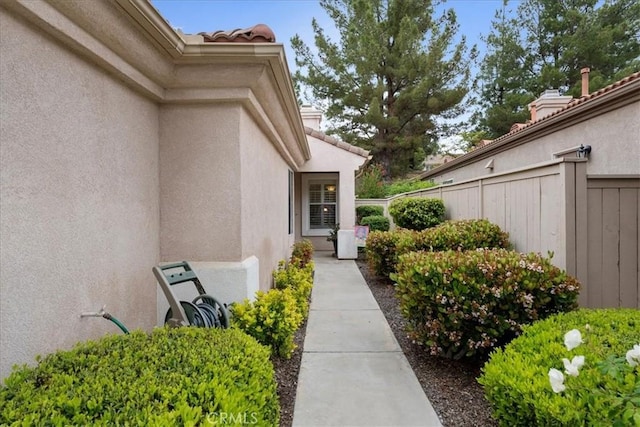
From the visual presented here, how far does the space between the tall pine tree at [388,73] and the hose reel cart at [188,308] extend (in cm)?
1927

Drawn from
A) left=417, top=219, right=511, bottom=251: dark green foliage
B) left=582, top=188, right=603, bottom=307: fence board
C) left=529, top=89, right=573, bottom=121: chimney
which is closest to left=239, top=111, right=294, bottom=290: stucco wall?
left=417, top=219, right=511, bottom=251: dark green foliage

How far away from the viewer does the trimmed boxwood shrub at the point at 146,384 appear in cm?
156

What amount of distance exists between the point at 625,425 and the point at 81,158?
11.4 feet

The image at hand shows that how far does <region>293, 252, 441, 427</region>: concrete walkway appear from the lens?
309 centimetres

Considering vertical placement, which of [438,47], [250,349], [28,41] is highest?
[438,47]

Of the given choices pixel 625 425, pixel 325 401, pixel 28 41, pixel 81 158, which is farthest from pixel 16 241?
pixel 625 425

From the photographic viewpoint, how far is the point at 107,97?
9.53 ft

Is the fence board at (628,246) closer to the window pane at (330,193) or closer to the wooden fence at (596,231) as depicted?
the wooden fence at (596,231)

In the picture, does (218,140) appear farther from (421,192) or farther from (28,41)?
(421,192)

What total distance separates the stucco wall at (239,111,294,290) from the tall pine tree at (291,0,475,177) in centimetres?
1592

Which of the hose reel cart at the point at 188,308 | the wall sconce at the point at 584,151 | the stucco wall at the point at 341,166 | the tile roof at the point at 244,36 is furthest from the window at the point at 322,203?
the hose reel cart at the point at 188,308

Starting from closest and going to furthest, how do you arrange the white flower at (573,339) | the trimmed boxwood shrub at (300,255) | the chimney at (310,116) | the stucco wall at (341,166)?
the white flower at (573,339) < the trimmed boxwood shrub at (300,255) < the stucco wall at (341,166) < the chimney at (310,116)

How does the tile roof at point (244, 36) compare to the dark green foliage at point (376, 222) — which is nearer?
the tile roof at point (244, 36)

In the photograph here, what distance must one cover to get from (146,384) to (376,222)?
11414 millimetres
